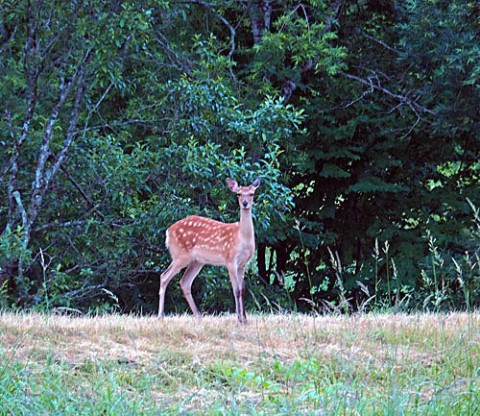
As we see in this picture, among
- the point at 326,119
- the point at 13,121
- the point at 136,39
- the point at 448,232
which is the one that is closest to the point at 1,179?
the point at 13,121

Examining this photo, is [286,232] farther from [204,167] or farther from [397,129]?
[204,167]

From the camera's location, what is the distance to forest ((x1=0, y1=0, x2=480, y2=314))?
1162 cm

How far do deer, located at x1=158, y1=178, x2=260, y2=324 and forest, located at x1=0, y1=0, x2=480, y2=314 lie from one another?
0.80 meters

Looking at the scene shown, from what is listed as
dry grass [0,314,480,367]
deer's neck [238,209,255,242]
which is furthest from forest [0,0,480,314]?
deer's neck [238,209,255,242]

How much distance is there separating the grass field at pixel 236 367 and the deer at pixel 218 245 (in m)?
0.69

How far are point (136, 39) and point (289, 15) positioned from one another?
12.6 feet

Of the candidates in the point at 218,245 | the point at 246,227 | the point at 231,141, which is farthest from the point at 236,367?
the point at 231,141

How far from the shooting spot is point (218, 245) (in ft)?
31.6

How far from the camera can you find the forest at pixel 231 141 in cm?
1162

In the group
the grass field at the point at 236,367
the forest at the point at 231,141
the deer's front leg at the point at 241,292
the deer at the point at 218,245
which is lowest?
the grass field at the point at 236,367

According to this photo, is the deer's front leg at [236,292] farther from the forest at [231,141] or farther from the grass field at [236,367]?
the forest at [231,141]

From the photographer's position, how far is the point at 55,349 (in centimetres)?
672

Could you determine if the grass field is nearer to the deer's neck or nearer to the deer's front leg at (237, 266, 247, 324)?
the deer's front leg at (237, 266, 247, 324)

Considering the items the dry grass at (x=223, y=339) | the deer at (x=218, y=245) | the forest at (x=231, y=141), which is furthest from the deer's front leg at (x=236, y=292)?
the forest at (x=231, y=141)
